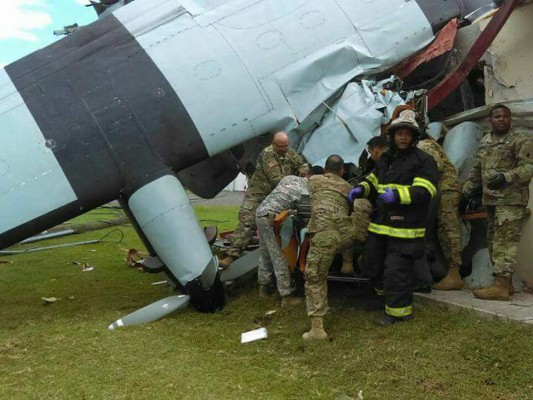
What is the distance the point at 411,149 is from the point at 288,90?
190cm

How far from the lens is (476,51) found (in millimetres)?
5402

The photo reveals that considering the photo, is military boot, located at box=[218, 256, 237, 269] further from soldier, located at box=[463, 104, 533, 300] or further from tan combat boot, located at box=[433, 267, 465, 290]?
soldier, located at box=[463, 104, 533, 300]

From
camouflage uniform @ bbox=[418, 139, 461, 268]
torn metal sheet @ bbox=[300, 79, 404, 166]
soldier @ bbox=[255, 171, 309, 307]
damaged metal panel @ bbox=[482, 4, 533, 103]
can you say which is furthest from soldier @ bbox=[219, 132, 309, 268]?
damaged metal panel @ bbox=[482, 4, 533, 103]

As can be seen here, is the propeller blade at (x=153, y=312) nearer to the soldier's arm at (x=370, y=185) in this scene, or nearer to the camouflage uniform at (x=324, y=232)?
the camouflage uniform at (x=324, y=232)

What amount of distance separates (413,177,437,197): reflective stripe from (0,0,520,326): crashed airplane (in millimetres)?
1995

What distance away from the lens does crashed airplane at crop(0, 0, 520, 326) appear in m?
4.80

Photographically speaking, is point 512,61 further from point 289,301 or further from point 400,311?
point 289,301

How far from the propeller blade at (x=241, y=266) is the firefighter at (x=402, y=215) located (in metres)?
1.76

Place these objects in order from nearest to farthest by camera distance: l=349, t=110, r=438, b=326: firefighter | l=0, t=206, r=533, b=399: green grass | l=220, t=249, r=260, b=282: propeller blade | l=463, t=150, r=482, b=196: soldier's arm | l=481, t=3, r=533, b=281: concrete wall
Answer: l=0, t=206, r=533, b=399: green grass → l=349, t=110, r=438, b=326: firefighter → l=463, t=150, r=482, b=196: soldier's arm → l=481, t=3, r=533, b=281: concrete wall → l=220, t=249, r=260, b=282: propeller blade

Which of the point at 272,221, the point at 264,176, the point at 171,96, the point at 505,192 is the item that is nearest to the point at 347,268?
the point at 272,221

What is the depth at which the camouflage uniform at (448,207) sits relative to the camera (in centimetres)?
465

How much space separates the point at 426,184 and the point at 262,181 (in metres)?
2.15

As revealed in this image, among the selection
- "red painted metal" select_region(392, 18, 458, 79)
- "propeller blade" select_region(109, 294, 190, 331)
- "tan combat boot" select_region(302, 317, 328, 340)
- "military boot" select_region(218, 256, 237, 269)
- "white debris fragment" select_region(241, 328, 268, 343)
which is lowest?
"tan combat boot" select_region(302, 317, 328, 340)

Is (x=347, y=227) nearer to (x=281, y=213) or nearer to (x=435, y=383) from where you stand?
(x=281, y=213)
